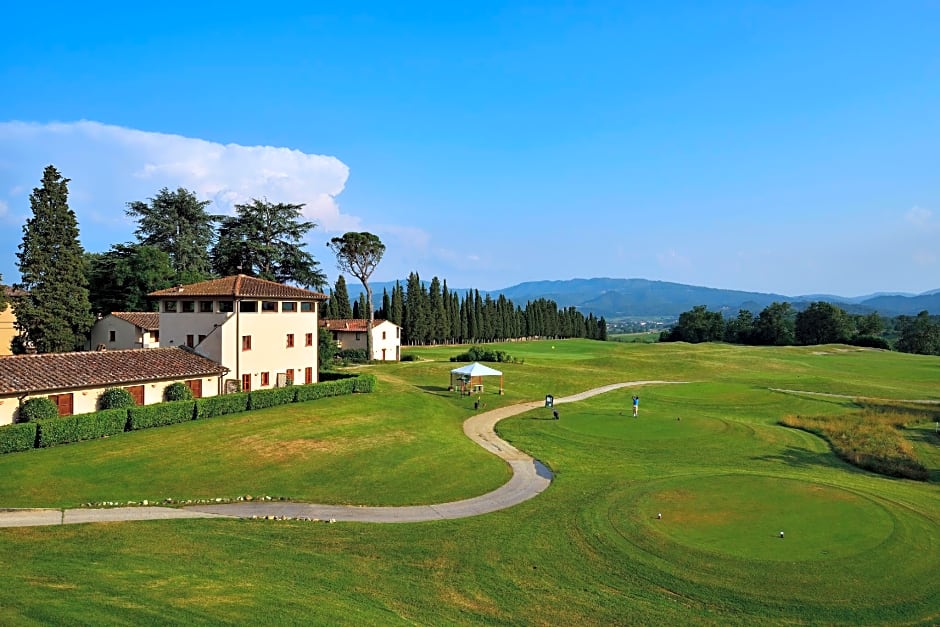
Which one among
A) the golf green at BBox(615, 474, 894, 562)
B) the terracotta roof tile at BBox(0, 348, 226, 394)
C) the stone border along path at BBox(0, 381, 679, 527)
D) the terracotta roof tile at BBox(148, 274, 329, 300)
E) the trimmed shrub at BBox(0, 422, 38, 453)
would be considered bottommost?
the stone border along path at BBox(0, 381, 679, 527)

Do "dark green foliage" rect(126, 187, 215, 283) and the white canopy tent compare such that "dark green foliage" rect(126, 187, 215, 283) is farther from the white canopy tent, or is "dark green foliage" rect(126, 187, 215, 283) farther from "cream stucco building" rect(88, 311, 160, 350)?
the white canopy tent

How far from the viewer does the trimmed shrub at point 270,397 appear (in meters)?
36.9

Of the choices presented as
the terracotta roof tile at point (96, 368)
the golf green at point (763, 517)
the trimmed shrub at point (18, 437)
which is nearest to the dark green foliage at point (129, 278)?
the terracotta roof tile at point (96, 368)

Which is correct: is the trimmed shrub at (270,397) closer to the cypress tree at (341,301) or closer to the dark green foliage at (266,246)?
the dark green foliage at (266,246)

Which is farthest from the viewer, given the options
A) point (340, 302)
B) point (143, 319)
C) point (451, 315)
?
point (451, 315)

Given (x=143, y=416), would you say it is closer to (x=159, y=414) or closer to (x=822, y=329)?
(x=159, y=414)

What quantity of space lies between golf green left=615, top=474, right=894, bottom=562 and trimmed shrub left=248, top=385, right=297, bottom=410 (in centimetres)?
2445

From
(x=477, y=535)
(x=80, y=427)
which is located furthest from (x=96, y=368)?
(x=477, y=535)

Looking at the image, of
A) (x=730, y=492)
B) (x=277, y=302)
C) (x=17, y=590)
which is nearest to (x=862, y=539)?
(x=730, y=492)

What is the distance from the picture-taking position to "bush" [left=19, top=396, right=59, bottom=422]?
28719 mm

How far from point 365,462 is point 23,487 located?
13351mm

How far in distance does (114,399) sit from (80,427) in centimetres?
369

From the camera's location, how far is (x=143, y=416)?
1228 inches

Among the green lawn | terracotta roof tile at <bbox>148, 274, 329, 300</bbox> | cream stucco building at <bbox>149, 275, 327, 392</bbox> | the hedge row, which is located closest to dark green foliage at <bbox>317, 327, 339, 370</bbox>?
cream stucco building at <bbox>149, 275, 327, 392</bbox>
